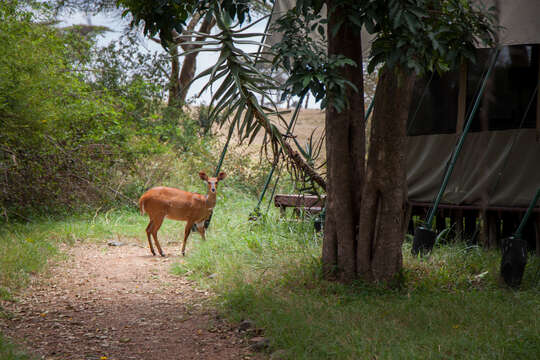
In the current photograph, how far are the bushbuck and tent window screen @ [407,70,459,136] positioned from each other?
A: 336 centimetres

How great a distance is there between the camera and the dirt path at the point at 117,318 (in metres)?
3.81

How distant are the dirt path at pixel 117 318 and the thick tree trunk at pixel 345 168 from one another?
1387 mm

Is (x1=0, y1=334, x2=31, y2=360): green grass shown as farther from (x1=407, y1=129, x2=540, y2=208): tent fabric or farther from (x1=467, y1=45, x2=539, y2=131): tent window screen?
(x1=467, y1=45, x2=539, y2=131): tent window screen

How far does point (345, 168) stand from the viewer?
16.3 feet

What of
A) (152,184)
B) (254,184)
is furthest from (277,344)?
(254,184)

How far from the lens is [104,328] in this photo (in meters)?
4.27

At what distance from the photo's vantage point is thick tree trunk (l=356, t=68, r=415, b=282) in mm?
4766

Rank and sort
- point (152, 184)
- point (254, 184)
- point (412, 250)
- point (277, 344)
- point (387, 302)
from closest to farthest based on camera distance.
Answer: point (277, 344)
point (387, 302)
point (412, 250)
point (152, 184)
point (254, 184)

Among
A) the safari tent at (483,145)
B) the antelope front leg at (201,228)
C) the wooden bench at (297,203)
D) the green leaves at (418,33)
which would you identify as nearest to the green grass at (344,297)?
the antelope front leg at (201,228)

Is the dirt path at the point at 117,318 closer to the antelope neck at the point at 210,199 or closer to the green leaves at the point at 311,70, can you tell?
the antelope neck at the point at 210,199

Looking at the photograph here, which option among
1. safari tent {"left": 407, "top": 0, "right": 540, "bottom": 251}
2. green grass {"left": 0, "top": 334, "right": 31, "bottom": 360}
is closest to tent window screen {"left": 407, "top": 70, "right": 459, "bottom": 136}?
safari tent {"left": 407, "top": 0, "right": 540, "bottom": 251}

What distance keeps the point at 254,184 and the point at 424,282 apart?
8041mm

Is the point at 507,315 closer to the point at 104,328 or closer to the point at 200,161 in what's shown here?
the point at 104,328

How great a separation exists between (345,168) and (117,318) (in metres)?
2.62
